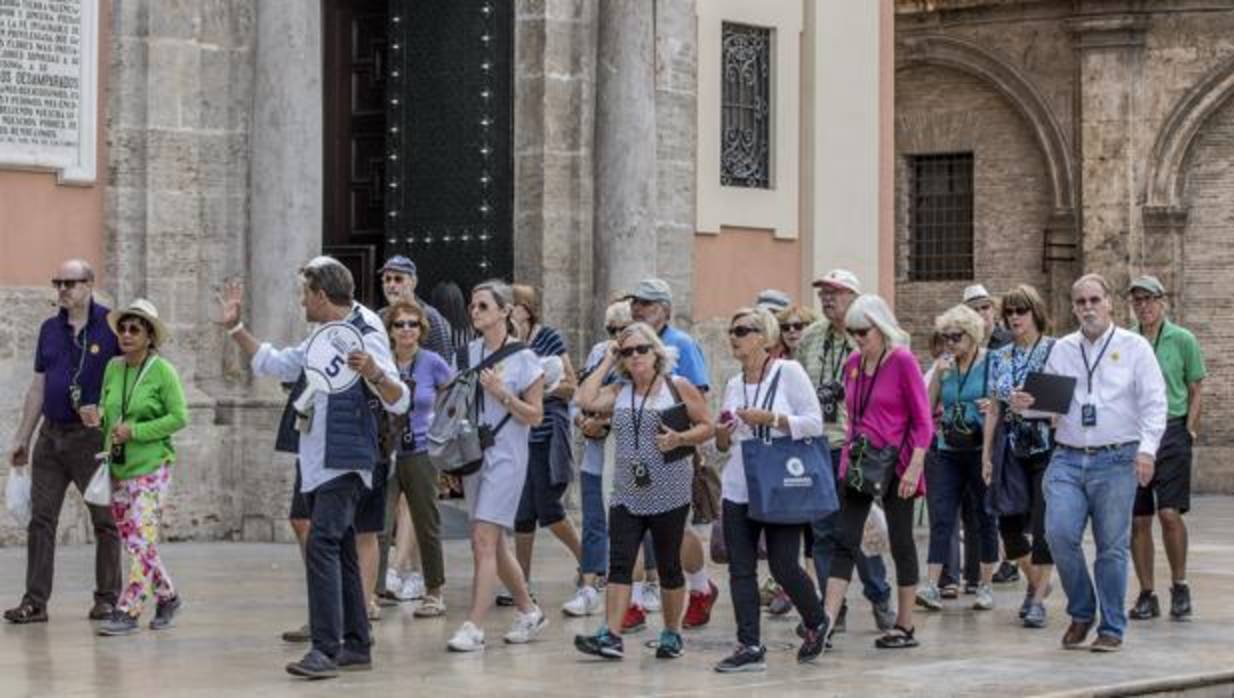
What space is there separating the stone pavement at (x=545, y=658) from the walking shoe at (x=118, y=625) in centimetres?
10

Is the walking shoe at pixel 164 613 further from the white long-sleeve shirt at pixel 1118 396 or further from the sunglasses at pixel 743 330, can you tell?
the white long-sleeve shirt at pixel 1118 396

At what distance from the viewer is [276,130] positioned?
2014cm

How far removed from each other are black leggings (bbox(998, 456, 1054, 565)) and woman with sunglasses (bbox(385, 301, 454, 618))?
3164mm

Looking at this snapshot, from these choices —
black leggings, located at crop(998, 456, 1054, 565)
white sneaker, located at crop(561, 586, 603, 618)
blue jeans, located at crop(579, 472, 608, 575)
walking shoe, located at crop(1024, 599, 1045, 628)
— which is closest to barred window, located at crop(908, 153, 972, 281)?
black leggings, located at crop(998, 456, 1054, 565)

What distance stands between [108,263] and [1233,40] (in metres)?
17.4

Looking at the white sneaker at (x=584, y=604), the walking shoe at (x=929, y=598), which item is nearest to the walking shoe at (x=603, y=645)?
the white sneaker at (x=584, y=604)

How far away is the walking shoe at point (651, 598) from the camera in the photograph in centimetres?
1500

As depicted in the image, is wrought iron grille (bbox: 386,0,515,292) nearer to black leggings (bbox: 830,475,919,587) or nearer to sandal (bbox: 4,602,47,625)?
sandal (bbox: 4,602,47,625)

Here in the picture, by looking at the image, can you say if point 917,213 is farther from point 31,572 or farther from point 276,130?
point 31,572

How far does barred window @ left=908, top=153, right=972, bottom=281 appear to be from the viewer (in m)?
34.9

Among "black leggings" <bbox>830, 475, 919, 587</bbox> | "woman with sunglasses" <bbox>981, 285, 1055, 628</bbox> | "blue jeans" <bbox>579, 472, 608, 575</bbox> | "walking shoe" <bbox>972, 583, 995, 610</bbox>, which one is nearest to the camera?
"black leggings" <bbox>830, 475, 919, 587</bbox>

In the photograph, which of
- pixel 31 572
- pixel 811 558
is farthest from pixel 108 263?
pixel 811 558

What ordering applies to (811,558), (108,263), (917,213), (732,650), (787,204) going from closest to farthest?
(732,650)
(811,558)
(108,263)
(787,204)
(917,213)

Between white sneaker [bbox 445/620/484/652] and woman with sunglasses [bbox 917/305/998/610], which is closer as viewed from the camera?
white sneaker [bbox 445/620/484/652]
